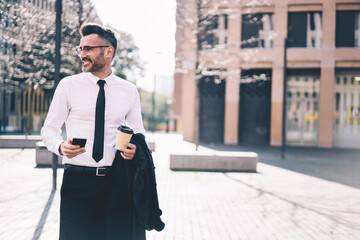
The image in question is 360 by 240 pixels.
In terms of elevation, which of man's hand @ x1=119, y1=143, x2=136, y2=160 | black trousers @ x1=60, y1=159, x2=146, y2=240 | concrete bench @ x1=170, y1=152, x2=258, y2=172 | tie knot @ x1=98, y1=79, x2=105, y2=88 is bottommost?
concrete bench @ x1=170, y1=152, x2=258, y2=172

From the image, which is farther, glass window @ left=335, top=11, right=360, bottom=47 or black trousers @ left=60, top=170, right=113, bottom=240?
glass window @ left=335, top=11, right=360, bottom=47

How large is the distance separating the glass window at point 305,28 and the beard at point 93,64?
71.1 ft

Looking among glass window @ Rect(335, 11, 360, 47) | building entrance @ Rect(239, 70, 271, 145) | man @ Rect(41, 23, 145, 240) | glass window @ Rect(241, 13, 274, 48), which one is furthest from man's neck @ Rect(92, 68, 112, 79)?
glass window @ Rect(335, 11, 360, 47)

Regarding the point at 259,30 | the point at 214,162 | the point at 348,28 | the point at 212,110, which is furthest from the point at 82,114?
the point at 348,28

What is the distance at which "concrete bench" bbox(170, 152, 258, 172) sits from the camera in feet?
35.3

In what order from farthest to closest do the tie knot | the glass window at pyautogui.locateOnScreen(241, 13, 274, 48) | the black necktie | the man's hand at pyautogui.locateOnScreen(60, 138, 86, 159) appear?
the glass window at pyautogui.locateOnScreen(241, 13, 274, 48) → the tie knot → the black necktie → the man's hand at pyautogui.locateOnScreen(60, 138, 86, 159)

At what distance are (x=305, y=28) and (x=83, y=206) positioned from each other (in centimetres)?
2281

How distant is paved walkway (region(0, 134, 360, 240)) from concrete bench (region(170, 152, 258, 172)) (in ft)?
1.58

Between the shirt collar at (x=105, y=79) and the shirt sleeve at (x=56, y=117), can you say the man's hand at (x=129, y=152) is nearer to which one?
the shirt sleeve at (x=56, y=117)

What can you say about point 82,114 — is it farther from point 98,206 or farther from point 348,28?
point 348,28

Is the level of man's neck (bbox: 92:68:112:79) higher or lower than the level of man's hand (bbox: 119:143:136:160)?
higher

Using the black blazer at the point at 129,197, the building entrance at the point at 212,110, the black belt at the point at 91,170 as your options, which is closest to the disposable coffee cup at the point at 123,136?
the black blazer at the point at 129,197

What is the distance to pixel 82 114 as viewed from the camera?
2.57m

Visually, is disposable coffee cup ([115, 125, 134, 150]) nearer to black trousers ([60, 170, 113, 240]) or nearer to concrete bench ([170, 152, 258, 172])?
black trousers ([60, 170, 113, 240])
